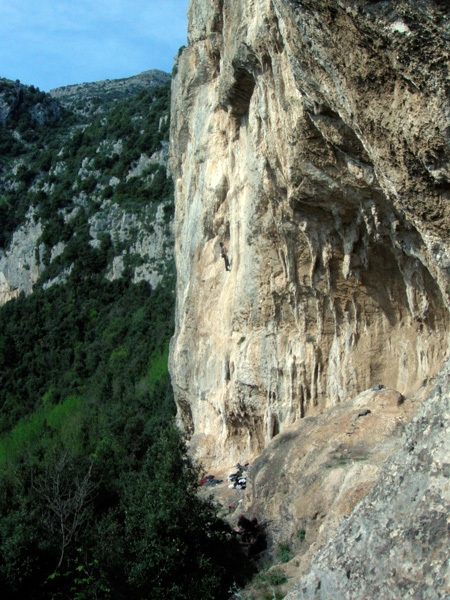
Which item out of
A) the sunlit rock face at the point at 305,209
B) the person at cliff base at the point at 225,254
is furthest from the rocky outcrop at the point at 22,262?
the person at cliff base at the point at 225,254

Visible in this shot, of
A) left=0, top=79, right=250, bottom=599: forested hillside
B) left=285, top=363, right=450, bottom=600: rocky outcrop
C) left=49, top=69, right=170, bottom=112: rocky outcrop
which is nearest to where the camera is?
left=285, top=363, right=450, bottom=600: rocky outcrop

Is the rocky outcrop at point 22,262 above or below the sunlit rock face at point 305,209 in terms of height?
above

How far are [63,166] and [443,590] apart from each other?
209 feet

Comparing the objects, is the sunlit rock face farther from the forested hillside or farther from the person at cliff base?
the forested hillside

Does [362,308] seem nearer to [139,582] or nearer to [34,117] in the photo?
[139,582]

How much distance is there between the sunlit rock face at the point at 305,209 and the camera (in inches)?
216

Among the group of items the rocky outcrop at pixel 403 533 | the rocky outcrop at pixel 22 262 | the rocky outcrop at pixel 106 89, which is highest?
the rocky outcrop at pixel 106 89

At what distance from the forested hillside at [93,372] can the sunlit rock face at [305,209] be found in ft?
8.53

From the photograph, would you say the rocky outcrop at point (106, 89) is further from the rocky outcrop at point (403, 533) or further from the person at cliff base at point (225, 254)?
the rocky outcrop at point (403, 533)

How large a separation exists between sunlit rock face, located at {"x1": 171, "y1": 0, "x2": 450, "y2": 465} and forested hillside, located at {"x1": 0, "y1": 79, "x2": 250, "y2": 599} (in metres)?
2.60

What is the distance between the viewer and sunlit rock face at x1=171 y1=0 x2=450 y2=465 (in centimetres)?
548

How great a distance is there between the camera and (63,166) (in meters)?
64.0

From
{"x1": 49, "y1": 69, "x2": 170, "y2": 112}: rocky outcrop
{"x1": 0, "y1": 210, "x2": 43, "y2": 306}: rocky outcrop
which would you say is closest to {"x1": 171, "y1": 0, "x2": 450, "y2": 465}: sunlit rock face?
{"x1": 0, "y1": 210, "x2": 43, "y2": 306}: rocky outcrop

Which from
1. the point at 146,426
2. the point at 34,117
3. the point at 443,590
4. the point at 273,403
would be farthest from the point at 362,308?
the point at 34,117
